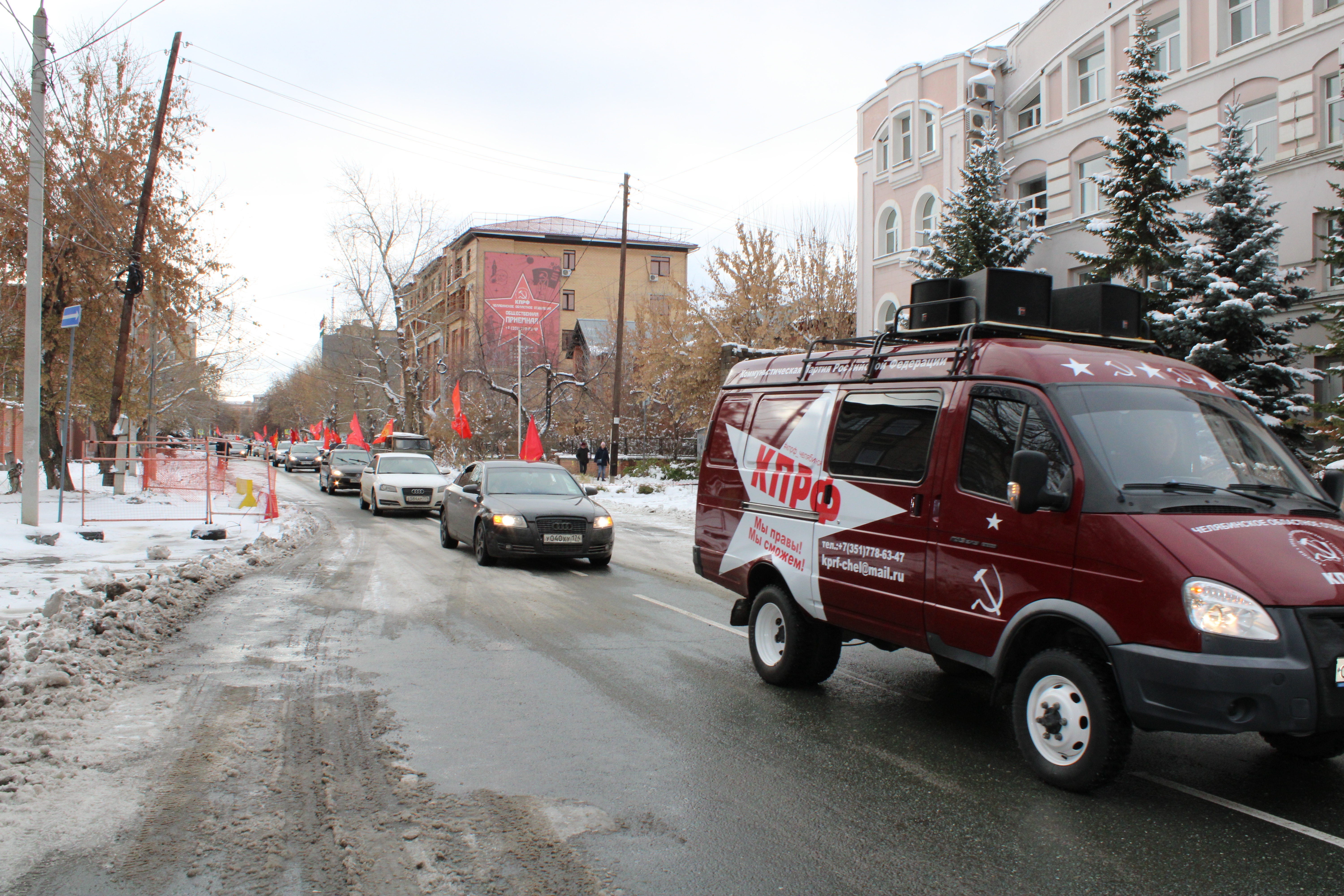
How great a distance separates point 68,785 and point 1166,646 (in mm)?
4961

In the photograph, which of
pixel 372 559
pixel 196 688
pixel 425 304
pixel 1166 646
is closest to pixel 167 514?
pixel 372 559

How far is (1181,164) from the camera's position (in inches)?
934

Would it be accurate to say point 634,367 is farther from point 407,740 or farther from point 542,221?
point 407,740

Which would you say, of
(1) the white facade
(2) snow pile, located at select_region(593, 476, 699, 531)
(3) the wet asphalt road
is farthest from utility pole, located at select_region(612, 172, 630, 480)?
(3) the wet asphalt road

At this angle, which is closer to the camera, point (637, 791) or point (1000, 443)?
point (637, 791)

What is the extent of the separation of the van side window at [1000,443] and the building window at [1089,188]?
77.3 ft

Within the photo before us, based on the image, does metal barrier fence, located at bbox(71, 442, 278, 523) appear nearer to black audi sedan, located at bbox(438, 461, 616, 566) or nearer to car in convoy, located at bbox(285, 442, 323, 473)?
black audi sedan, located at bbox(438, 461, 616, 566)

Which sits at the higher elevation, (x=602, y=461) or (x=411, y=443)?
(x=411, y=443)

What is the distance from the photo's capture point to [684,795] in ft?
14.6

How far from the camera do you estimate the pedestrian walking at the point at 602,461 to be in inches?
1503

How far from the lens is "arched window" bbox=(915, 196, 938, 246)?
30.8m

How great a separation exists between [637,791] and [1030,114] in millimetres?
29434

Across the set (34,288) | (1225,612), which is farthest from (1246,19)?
(34,288)

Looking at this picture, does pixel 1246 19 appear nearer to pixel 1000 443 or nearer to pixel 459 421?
pixel 1000 443
